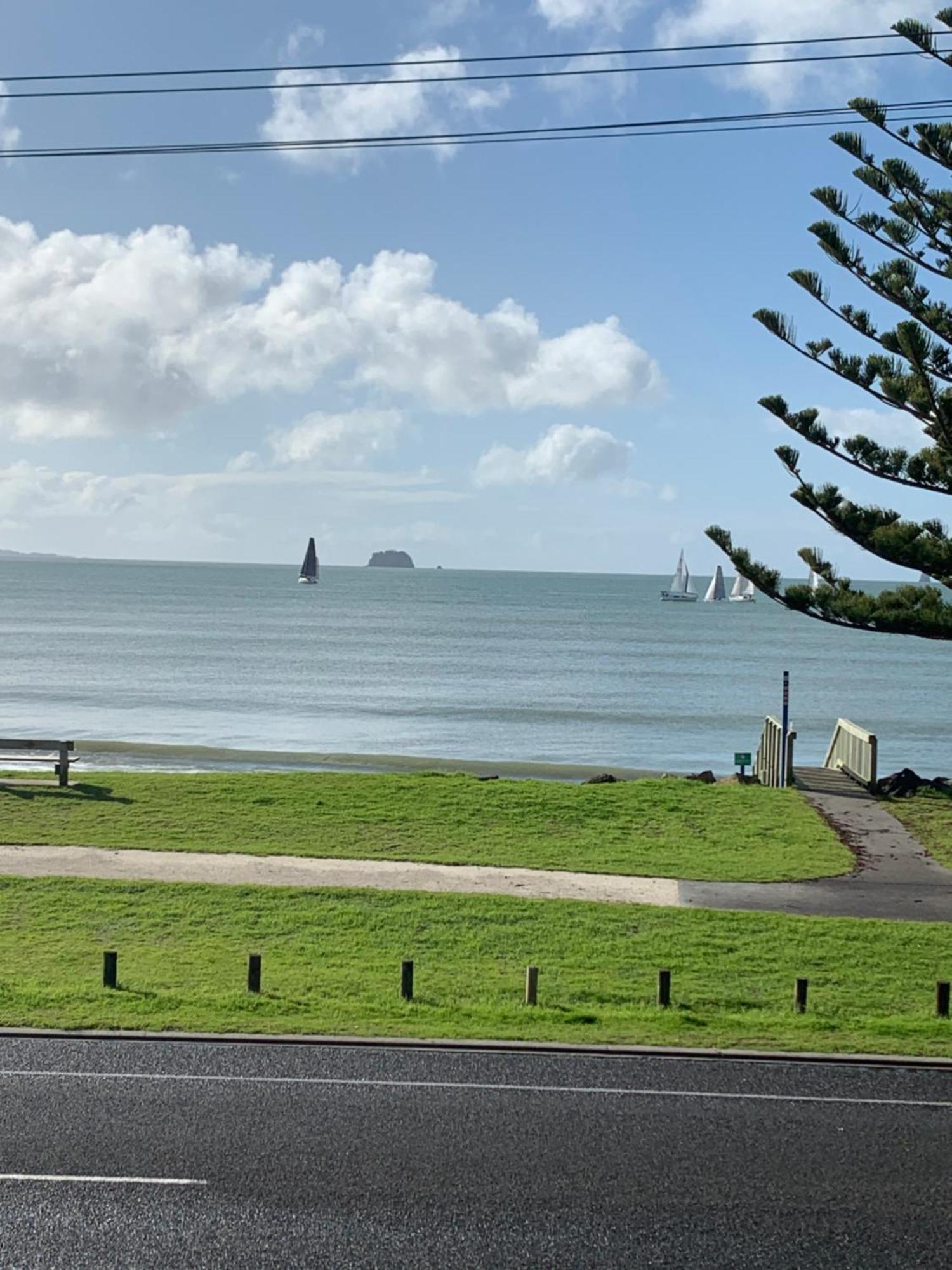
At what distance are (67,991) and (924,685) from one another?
74830 millimetres

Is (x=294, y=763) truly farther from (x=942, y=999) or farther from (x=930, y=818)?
(x=942, y=999)

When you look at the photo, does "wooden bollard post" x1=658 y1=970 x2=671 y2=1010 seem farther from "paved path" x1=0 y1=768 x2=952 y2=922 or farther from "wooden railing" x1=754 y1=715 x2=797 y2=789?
"wooden railing" x1=754 y1=715 x2=797 y2=789

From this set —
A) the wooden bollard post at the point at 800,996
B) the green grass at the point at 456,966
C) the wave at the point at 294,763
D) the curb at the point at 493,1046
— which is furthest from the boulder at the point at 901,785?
the curb at the point at 493,1046

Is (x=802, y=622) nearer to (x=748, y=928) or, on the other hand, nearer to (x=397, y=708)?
(x=397, y=708)

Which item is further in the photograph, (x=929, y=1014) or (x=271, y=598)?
(x=271, y=598)

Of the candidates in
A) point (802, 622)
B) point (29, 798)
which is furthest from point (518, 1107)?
point (802, 622)

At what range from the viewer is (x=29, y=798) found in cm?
2300

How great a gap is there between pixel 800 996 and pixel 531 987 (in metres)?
2.70

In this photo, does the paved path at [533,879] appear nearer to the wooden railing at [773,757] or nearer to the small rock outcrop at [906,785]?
the small rock outcrop at [906,785]

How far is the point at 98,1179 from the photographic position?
27.9ft

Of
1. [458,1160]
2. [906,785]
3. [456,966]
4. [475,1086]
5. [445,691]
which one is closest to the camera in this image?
[458,1160]

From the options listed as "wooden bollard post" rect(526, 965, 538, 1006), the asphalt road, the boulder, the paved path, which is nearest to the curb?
the asphalt road

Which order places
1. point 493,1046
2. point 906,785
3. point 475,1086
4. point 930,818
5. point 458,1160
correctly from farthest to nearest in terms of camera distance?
point 906,785
point 930,818
point 493,1046
point 475,1086
point 458,1160

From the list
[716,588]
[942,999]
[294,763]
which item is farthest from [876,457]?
[716,588]
